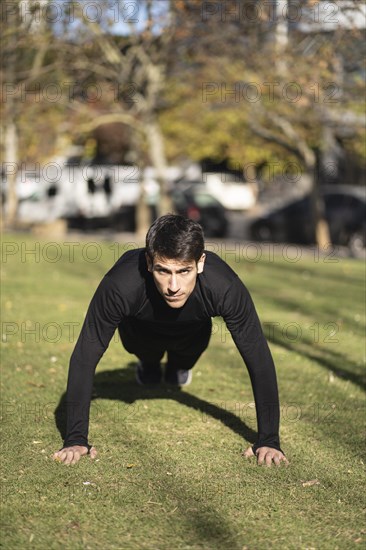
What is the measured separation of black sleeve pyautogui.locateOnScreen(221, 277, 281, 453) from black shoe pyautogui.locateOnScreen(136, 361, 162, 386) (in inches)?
76.0

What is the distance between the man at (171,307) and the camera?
5.20m

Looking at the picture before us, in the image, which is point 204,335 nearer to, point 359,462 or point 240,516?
point 359,462

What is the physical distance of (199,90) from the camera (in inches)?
957

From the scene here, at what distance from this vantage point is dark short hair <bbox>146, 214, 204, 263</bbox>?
201 inches

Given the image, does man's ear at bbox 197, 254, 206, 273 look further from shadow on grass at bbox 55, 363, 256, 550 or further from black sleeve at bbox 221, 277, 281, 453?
shadow on grass at bbox 55, 363, 256, 550

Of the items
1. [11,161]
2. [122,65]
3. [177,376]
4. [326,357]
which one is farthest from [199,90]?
[177,376]

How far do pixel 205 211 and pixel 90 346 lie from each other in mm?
25128

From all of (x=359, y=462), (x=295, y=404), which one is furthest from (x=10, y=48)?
(x=359, y=462)

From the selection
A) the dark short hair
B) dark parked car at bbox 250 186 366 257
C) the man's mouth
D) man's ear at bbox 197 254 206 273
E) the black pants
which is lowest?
dark parked car at bbox 250 186 366 257

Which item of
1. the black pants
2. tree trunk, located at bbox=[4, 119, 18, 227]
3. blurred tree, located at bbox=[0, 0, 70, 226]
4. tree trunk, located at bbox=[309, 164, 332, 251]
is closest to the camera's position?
the black pants

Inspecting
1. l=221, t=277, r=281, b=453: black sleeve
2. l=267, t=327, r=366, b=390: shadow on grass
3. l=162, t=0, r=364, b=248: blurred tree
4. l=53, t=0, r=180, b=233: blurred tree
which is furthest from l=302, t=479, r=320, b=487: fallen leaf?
l=53, t=0, r=180, b=233: blurred tree

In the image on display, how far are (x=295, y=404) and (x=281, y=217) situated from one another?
2082 cm

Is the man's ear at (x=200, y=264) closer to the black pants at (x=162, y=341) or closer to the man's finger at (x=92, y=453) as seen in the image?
the black pants at (x=162, y=341)

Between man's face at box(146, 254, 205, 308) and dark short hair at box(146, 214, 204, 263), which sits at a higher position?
dark short hair at box(146, 214, 204, 263)
